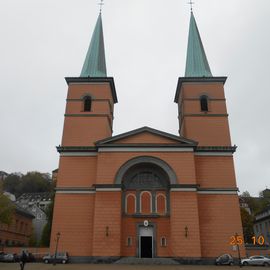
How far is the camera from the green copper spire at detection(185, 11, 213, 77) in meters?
38.4

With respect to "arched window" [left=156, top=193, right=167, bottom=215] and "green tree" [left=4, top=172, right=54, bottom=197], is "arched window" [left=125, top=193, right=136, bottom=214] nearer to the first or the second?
"arched window" [left=156, top=193, right=167, bottom=215]

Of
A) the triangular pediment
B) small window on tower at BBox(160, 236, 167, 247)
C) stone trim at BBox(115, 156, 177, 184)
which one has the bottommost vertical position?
small window on tower at BBox(160, 236, 167, 247)

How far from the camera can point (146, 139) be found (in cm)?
3184

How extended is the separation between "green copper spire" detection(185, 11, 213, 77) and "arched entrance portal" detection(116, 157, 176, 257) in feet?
42.8

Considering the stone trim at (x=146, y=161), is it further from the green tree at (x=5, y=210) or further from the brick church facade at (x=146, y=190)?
the green tree at (x=5, y=210)

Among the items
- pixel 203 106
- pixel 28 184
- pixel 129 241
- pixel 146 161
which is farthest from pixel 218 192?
pixel 28 184

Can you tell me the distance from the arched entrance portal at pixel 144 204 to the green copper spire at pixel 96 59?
12.8 meters

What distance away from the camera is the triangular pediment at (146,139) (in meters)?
31.5

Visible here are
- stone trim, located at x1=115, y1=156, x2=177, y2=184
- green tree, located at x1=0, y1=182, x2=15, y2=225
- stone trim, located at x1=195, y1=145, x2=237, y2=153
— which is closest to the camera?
stone trim, located at x1=115, y1=156, x2=177, y2=184

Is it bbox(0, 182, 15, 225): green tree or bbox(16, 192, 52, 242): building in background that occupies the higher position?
bbox(16, 192, 52, 242): building in background

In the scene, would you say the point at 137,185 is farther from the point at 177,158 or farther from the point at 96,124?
the point at 96,124

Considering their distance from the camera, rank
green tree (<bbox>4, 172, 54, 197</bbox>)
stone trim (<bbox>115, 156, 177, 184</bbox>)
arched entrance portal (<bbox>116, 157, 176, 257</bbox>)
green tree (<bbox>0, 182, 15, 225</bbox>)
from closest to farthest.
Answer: arched entrance portal (<bbox>116, 157, 176, 257</bbox>)
stone trim (<bbox>115, 156, 177, 184</bbox>)
green tree (<bbox>0, 182, 15, 225</bbox>)
green tree (<bbox>4, 172, 54, 197</bbox>)

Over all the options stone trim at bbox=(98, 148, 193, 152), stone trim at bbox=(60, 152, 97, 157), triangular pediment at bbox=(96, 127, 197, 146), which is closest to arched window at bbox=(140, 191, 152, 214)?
stone trim at bbox=(98, 148, 193, 152)

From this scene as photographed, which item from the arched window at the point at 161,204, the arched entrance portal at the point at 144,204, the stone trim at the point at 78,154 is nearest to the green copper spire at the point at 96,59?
the stone trim at the point at 78,154
